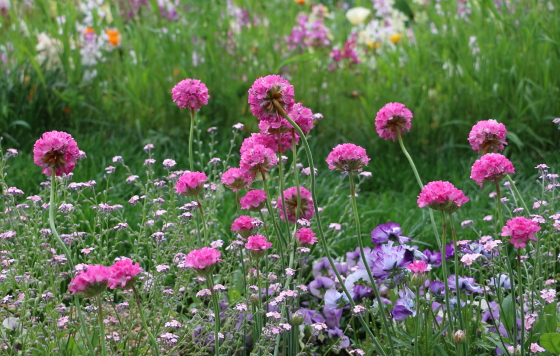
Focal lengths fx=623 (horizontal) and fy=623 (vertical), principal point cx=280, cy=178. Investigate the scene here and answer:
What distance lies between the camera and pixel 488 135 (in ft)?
4.72

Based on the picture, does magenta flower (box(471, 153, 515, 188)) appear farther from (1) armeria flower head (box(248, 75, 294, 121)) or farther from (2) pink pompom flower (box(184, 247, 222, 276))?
(2) pink pompom flower (box(184, 247, 222, 276))

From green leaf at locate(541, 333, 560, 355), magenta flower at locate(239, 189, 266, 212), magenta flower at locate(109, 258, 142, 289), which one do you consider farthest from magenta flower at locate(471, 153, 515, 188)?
magenta flower at locate(109, 258, 142, 289)

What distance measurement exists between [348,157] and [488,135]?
0.36 m

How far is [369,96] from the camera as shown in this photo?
12.4ft

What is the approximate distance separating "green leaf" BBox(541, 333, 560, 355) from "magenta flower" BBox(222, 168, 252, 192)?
0.76 m

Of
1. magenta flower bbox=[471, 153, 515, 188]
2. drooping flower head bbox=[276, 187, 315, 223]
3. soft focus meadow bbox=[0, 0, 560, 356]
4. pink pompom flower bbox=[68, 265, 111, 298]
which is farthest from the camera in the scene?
soft focus meadow bbox=[0, 0, 560, 356]

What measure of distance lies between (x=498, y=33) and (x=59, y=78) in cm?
290

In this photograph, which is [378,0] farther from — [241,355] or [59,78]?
[241,355]

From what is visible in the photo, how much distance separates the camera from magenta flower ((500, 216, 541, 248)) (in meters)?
1.23

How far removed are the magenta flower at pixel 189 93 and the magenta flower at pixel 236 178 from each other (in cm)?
26

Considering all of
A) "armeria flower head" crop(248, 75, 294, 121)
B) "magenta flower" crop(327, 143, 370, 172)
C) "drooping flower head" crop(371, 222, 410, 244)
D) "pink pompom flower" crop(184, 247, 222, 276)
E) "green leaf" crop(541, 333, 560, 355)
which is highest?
"armeria flower head" crop(248, 75, 294, 121)

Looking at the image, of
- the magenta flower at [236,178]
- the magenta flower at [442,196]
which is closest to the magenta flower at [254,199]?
the magenta flower at [236,178]

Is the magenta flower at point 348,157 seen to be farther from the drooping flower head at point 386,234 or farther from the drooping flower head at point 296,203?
the drooping flower head at point 386,234

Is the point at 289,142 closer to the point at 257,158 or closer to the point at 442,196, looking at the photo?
the point at 257,158
